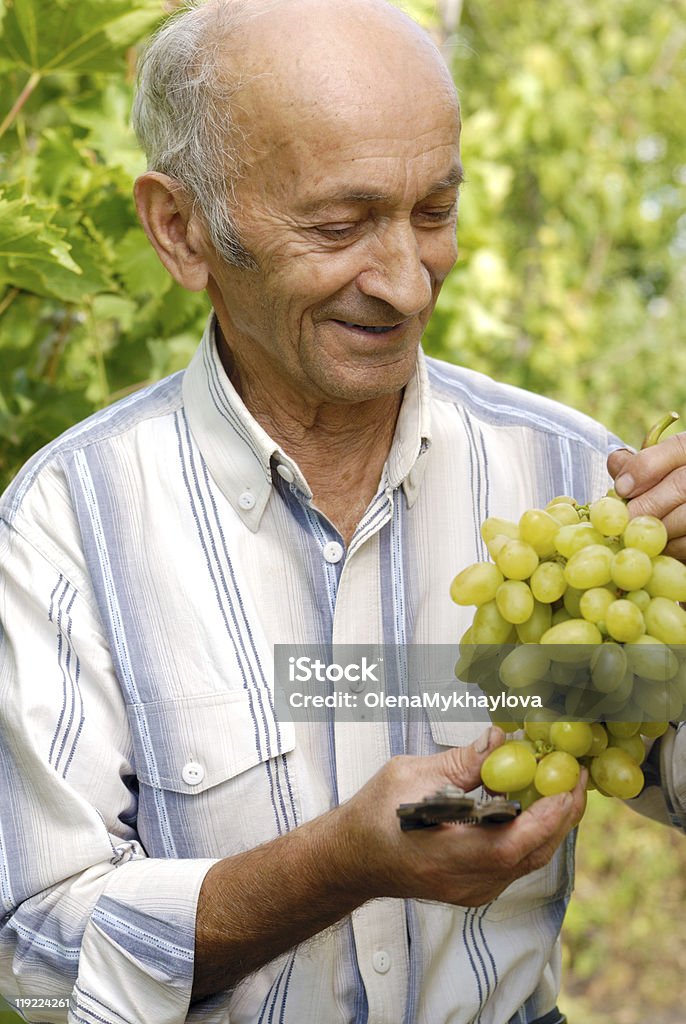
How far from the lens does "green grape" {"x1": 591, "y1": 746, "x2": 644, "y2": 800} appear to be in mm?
1307

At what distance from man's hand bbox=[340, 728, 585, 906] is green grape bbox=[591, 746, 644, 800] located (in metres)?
0.05

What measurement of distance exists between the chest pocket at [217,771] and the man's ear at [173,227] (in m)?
0.62

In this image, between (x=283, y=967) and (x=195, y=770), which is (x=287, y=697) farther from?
(x=283, y=967)

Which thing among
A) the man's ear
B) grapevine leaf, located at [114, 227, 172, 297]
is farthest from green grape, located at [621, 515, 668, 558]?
grapevine leaf, located at [114, 227, 172, 297]

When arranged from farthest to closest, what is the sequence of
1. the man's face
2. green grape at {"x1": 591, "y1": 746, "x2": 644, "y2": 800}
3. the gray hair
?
1. the gray hair
2. the man's face
3. green grape at {"x1": 591, "y1": 746, "x2": 644, "y2": 800}

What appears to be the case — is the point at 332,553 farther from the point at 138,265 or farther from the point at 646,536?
the point at 138,265

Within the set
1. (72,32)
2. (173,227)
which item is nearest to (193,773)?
(173,227)

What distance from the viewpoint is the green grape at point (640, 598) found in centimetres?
130

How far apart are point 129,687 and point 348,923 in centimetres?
44

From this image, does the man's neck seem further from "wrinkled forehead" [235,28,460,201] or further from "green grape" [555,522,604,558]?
"green grape" [555,522,604,558]

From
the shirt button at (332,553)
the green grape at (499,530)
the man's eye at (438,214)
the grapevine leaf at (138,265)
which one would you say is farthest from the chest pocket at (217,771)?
the grapevine leaf at (138,265)

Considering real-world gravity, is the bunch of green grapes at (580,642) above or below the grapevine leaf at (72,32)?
below

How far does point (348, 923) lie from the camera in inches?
64.2

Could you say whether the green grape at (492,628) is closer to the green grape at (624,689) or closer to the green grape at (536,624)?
the green grape at (536,624)
